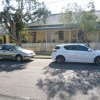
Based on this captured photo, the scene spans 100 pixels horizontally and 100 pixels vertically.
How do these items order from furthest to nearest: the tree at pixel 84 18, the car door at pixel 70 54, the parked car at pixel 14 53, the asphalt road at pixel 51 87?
the tree at pixel 84 18
the parked car at pixel 14 53
the car door at pixel 70 54
the asphalt road at pixel 51 87

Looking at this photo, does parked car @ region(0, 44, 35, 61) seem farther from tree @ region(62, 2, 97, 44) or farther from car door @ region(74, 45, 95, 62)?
tree @ region(62, 2, 97, 44)

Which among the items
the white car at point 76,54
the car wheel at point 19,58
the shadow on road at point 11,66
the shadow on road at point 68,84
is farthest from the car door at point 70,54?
the shadow on road at point 68,84

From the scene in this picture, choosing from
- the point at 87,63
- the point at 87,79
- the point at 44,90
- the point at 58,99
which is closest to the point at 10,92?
the point at 44,90

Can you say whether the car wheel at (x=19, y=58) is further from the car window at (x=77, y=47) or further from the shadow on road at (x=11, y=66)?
the car window at (x=77, y=47)

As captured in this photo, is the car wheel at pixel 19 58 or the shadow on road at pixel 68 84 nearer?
the shadow on road at pixel 68 84

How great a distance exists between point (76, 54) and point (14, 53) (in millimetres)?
5903

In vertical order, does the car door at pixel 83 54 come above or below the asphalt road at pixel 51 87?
above

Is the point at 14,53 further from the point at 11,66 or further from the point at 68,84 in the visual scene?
the point at 68,84

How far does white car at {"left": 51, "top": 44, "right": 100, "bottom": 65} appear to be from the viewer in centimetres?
1886

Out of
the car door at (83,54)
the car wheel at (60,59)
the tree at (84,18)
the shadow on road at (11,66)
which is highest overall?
the tree at (84,18)

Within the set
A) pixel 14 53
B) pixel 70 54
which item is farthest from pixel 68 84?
pixel 14 53

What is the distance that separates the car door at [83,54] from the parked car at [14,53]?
4664 millimetres

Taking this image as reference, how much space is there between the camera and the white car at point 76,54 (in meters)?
18.9

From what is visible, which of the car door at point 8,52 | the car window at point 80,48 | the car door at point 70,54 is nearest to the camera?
the car window at point 80,48
